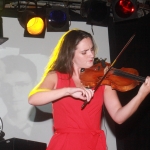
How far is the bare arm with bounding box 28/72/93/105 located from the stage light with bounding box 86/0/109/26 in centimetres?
151

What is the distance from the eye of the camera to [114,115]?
2391 millimetres

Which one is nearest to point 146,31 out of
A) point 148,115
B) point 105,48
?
point 105,48

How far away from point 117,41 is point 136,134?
3.44ft

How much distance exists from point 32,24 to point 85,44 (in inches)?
51.7

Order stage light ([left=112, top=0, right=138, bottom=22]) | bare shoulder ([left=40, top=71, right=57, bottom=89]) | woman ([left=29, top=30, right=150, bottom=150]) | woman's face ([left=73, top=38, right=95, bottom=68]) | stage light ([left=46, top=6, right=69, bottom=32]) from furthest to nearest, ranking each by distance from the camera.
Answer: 1. stage light ([left=46, top=6, right=69, bottom=32])
2. stage light ([left=112, top=0, right=138, bottom=22])
3. woman's face ([left=73, top=38, right=95, bottom=68])
4. bare shoulder ([left=40, top=71, right=57, bottom=89])
5. woman ([left=29, top=30, right=150, bottom=150])

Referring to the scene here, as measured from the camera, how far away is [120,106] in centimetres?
241

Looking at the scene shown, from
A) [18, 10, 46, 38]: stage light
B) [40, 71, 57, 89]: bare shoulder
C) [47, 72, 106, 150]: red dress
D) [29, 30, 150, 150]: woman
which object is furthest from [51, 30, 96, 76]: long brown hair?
[18, 10, 46, 38]: stage light

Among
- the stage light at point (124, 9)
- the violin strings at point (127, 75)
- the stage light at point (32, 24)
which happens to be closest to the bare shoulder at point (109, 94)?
the violin strings at point (127, 75)

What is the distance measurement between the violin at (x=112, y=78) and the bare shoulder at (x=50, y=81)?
0.62 feet

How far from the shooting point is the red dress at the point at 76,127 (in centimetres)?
223

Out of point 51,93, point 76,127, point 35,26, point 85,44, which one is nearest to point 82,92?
point 51,93

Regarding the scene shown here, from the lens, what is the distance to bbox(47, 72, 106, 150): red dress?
2234 millimetres

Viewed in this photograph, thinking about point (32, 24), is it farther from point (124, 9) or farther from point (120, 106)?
point (120, 106)

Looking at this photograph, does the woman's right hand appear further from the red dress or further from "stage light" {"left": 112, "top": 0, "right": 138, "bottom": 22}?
"stage light" {"left": 112, "top": 0, "right": 138, "bottom": 22}
